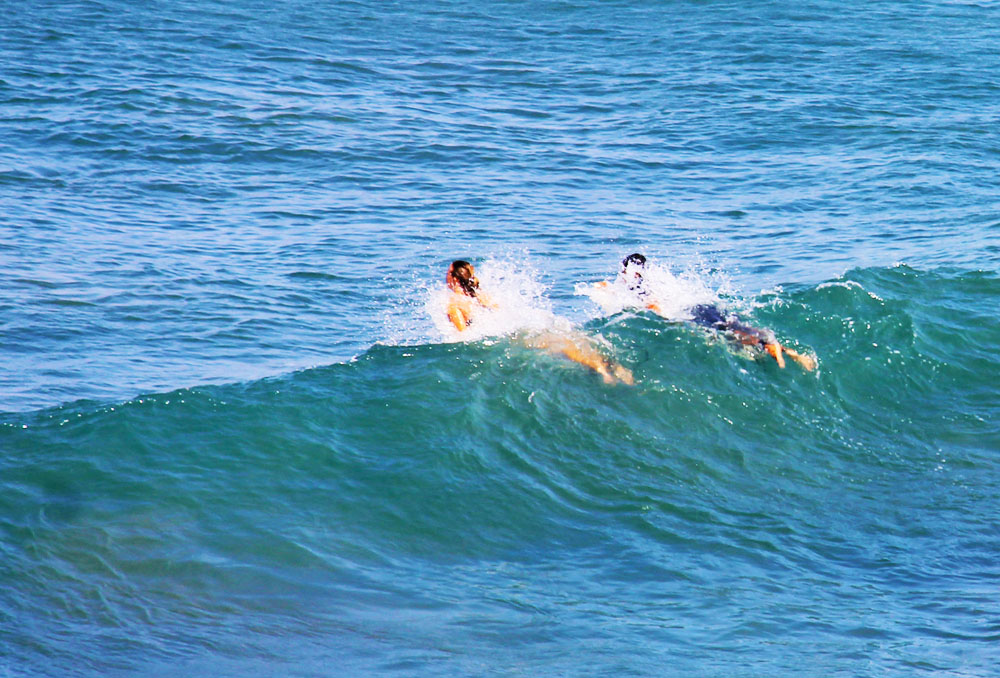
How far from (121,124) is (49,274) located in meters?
7.38

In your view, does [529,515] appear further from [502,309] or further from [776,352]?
[776,352]

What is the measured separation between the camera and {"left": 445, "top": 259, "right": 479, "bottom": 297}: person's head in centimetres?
1280

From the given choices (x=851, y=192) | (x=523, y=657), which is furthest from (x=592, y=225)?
(x=523, y=657)

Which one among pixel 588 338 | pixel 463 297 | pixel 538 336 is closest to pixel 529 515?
pixel 538 336

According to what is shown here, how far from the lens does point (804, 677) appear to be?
7527 mm

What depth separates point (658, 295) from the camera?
13.6 metres

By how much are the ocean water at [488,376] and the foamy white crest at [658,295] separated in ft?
0.19

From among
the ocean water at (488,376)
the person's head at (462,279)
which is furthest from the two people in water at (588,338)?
the ocean water at (488,376)

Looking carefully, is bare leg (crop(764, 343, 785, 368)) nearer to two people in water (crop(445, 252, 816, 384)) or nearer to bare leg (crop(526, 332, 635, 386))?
two people in water (crop(445, 252, 816, 384))

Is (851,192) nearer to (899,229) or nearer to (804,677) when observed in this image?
(899,229)

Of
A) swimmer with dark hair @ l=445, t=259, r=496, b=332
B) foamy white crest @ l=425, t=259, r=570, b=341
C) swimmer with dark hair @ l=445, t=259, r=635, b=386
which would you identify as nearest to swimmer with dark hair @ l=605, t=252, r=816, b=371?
foamy white crest @ l=425, t=259, r=570, b=341

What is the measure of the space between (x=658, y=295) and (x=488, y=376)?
2732 millimetres

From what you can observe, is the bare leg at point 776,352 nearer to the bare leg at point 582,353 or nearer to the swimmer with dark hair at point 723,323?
the swimmer with dark hair at point 723,323

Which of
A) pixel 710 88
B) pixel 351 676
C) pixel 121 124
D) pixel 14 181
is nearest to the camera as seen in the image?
pixel 351 676
